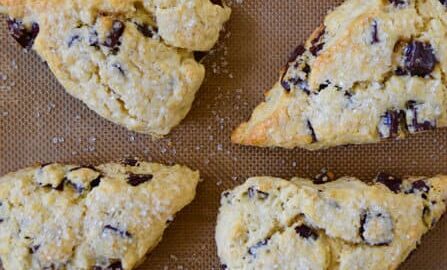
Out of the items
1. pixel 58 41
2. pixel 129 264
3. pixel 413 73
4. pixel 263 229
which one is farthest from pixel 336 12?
pixel 129 264

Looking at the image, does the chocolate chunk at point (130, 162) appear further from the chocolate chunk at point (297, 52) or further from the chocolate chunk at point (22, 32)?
the chocolate chunk at point (297, 52)

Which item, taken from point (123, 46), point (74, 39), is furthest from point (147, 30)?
point (74, 39)

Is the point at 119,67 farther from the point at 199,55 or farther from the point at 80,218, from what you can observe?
the point at 80,218

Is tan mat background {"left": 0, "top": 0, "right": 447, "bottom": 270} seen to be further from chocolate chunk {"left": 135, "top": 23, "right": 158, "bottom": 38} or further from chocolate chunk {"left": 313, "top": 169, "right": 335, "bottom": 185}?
chocolate chunk {"left": 135, "top": 23, "right": 158, "bottom": 38}

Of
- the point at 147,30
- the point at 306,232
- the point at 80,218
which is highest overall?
the point at 147,30

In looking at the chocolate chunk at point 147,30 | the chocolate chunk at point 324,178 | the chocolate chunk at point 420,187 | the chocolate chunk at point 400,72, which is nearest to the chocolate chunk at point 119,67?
the chocolate chunk at point 147,30

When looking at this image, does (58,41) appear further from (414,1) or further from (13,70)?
(414,1)
